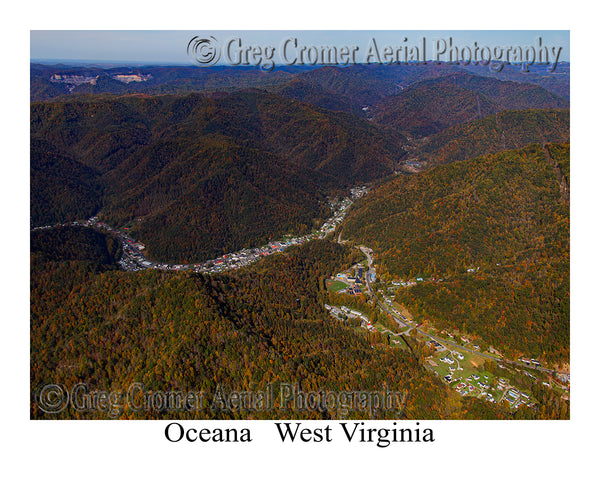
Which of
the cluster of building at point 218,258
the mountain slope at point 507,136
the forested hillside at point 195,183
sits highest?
the mountain slope at point 507,136

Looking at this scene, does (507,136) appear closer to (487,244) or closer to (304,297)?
(487,244)

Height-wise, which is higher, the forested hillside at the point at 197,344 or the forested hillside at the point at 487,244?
the forested hillside at the point at 487,244

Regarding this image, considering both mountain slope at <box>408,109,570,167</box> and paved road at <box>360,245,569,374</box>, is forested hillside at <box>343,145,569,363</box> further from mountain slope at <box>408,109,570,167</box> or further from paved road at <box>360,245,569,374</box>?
mountain slope at <box>408,109,570,167</box>

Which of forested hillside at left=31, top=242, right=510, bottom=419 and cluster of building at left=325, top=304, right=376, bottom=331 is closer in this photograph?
forested hillside at left=31, top=242, right=510, bottom=419

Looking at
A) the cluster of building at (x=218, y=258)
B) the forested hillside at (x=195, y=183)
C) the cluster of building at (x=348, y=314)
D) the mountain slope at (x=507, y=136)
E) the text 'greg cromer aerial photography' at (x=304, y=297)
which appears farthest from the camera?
the mountain slope at (x=507, y=136)

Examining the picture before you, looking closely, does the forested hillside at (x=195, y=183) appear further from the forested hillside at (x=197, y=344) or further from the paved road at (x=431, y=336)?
the paved road at (x=431, y=336)

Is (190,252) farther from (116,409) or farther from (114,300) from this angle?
(116,409)

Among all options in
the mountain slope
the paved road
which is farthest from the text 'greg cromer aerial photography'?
the mountain slope

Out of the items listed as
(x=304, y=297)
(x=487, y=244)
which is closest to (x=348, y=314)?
(x=304, y=297)

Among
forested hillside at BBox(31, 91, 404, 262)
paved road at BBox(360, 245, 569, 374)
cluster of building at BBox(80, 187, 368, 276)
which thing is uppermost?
forested hillside at BBox(31, 91, 404, 262)

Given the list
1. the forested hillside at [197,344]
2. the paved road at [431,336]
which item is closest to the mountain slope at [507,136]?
the paved road at [431,336]

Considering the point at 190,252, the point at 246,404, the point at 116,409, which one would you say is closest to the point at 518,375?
the point at 246,404
